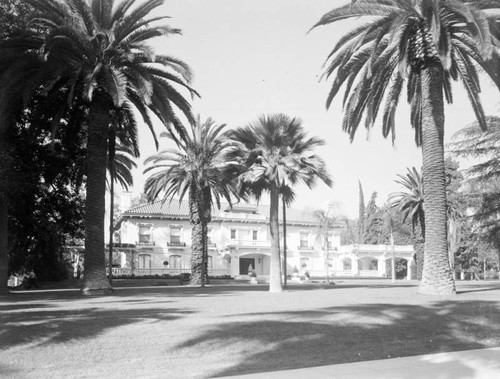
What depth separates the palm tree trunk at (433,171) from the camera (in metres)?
20.7

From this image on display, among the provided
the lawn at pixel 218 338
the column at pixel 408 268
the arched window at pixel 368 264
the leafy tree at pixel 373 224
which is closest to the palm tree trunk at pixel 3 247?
the lawn at pixel 218 338

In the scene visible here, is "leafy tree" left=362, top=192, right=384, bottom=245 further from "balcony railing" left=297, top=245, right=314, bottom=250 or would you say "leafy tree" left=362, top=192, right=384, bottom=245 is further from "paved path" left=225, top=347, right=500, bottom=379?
"paved path" left=225, top=347, right=500, bottom=379

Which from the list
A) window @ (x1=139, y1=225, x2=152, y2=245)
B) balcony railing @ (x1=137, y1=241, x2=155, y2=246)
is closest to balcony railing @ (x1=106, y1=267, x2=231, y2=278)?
balcony railing @ (x1=137, y1=241, x2=155, y2=246)

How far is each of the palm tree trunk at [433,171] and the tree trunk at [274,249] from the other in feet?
31.6

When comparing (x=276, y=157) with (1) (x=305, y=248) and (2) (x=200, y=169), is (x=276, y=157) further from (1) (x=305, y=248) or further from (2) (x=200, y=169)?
(1) (x=305, y=248)

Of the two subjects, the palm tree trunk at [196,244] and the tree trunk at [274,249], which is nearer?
the tree trunk at [274,249]

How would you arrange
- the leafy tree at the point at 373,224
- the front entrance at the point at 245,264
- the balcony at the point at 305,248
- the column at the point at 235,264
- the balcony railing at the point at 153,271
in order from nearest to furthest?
the balcony railing at the point at 153,271
the column at the point at 235,264
the front entrance at the point at 245,264
the balcony at the point at 305,248
the leafy tree at the point at 373,224

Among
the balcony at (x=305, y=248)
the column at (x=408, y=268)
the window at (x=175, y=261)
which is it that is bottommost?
the column at (x=408, y=268)

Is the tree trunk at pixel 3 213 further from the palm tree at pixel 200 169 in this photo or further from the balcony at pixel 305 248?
the balcony at pixel 305 248

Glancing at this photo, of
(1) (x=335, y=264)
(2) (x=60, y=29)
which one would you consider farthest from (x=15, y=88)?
(1) (x=335, y=264)

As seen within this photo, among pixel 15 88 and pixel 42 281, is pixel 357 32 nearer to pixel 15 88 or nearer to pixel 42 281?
pixel 15 88

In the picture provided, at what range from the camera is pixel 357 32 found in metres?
21.4

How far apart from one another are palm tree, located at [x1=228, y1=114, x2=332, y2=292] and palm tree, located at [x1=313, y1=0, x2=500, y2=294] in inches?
255

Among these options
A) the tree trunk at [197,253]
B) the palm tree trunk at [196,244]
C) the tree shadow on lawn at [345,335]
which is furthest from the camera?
the tree trunk at [197,253]
